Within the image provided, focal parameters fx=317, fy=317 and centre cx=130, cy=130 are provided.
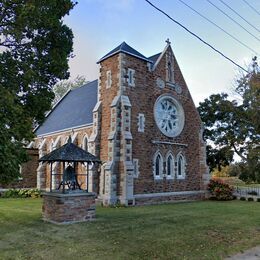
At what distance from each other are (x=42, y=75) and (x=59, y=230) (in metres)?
5.88

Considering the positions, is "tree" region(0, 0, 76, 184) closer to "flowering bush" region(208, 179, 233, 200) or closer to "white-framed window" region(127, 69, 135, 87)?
"white-framed window" region(127, 69, 135, 87)

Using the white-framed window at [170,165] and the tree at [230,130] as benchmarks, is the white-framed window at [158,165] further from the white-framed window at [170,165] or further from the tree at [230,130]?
the tree at [230,130]

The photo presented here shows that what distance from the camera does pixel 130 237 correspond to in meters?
10.3

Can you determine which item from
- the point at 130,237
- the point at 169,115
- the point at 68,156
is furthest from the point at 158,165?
the point at 130,237

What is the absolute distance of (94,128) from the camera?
22.8 metres

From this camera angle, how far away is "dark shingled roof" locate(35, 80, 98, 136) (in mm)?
27516

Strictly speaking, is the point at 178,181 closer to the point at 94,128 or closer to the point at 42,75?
the point at 94,128

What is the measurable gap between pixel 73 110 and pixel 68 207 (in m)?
18.9

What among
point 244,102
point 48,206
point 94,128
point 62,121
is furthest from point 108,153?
point 244,102

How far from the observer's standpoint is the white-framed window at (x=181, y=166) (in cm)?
2524

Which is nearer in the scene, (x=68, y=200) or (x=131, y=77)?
(x=68, y=200)

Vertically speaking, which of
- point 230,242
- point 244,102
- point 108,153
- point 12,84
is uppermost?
point 244,102

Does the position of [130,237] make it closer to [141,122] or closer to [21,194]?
[141,122]

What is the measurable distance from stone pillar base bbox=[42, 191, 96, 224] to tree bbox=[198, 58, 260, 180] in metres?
20.4
